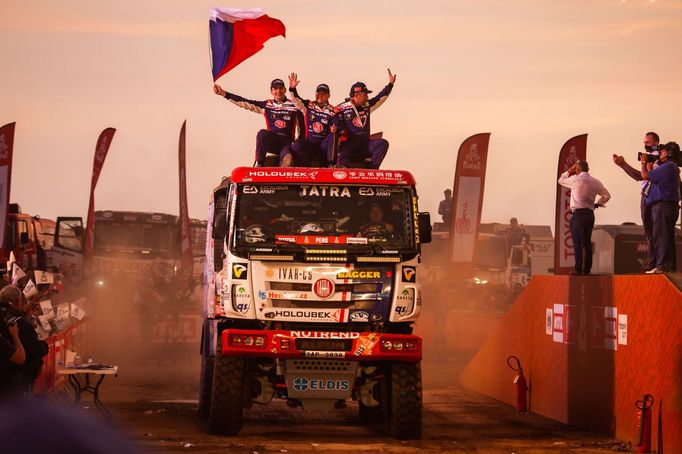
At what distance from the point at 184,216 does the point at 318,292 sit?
20987 mm

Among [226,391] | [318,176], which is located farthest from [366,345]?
[318,176]

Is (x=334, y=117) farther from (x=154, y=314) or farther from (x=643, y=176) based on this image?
(x=154, y=314)

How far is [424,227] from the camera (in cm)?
1340

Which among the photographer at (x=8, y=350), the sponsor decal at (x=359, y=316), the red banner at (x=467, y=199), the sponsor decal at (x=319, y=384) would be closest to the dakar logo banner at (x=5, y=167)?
the red banner at (x=467, y=199)

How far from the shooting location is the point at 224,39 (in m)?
18.8

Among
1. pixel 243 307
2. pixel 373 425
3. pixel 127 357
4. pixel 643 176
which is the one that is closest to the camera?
pixel 243 307

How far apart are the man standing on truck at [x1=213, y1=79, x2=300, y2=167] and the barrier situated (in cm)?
445

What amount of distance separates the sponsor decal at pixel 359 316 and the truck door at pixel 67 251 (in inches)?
849

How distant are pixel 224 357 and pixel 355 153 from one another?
3.53 metres

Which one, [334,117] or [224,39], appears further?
[224,39]

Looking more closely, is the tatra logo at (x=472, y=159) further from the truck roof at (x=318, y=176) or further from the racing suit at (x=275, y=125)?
the truck roof at (x=318, y=176)

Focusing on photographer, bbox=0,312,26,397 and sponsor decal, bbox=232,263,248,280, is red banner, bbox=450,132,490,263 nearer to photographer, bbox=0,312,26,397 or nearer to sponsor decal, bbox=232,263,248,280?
sponsor decal, bbox=232,263,248,280

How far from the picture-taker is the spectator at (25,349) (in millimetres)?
9789

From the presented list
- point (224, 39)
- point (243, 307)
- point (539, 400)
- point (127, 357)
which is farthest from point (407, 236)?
point (127, 357)
